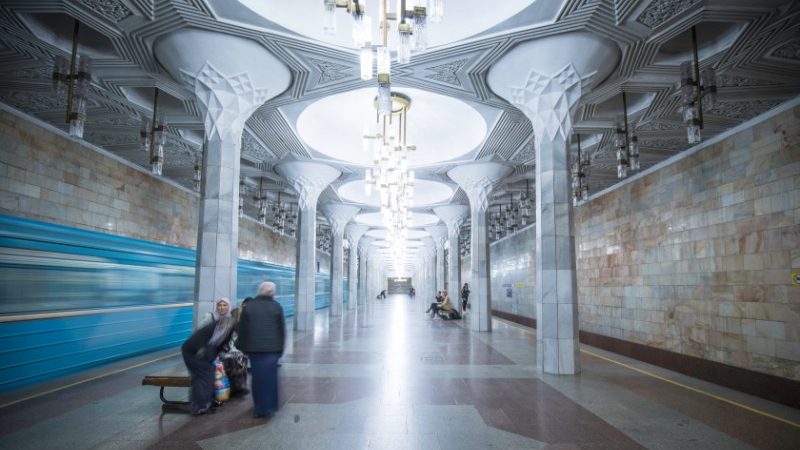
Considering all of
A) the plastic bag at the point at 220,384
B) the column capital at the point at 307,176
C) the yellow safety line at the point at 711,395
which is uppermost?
the column capital at the point at 307,176

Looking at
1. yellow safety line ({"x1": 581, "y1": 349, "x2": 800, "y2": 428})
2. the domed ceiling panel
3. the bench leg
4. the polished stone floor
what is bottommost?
yellow safety line ({"x1": 581, "y1": 349, "x2": 800, "y2": 428})

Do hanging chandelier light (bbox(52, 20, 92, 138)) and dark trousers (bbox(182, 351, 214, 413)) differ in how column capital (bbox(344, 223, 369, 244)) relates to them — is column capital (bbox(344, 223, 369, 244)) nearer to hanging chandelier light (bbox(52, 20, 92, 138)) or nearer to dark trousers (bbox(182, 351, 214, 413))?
hanging chandelier light (bbox(52, 20, 92, 138))

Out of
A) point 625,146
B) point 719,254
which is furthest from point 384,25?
point 719,254

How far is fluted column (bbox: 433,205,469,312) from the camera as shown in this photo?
75.1 feet

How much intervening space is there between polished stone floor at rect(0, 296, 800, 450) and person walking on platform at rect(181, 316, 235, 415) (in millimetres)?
226

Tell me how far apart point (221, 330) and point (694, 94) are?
806cm

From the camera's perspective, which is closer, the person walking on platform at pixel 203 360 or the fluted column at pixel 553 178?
the person walking on platform at pixel 203 360

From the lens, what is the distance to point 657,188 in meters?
11.8

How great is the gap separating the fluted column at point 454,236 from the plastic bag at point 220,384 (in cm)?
1728

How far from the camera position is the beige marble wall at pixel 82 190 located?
9.79m

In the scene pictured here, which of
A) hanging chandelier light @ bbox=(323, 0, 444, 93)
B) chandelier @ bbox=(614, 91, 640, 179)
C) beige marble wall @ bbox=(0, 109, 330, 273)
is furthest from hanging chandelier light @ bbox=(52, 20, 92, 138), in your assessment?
chandelier @ bbox=(614, 91, 640, 179)

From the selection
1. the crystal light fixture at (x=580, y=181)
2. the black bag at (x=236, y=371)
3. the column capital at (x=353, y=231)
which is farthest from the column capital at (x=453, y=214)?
the black bag at (x=236, y=371)

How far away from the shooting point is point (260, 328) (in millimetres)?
5430

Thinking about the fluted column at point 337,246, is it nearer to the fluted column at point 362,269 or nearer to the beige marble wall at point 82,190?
the beige marble wall at point 82,190
